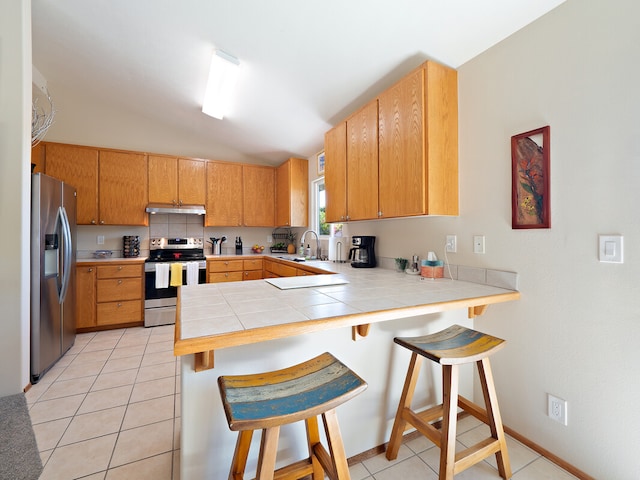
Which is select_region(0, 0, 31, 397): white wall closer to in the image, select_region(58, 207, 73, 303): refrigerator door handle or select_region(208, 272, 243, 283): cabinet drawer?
select_region(58, 207, 73, 303): refrigerator door handle

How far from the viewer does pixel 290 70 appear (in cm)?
227

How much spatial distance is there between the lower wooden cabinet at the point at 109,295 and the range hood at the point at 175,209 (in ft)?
2.45

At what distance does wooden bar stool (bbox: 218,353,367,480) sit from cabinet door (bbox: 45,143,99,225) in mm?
3664

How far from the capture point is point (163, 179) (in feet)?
12.6

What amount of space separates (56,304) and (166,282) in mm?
1117

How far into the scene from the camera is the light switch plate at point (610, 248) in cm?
117

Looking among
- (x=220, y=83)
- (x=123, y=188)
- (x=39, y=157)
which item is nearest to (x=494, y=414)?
(x=220, y=83)

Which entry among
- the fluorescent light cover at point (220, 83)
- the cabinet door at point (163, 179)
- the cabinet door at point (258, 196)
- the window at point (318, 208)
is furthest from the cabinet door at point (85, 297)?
the window at point (318, 208)

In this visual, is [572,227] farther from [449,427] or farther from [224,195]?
[224,195]

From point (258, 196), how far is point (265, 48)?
8.19ft

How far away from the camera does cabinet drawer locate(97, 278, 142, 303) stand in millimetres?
3293

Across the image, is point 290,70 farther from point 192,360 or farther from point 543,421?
point 543,421

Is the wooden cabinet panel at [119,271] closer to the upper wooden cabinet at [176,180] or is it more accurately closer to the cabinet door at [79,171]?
the cabinet door at [79,171]

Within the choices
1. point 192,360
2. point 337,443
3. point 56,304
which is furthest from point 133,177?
point 337,443
